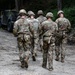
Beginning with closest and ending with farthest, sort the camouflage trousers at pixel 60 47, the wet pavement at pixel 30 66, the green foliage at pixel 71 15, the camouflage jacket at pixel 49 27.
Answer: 1. the wet pavement at pixel 30 66
2. the camouflage jacket at pixel 49 27
3. the camouflage trousers at pixel 60 47
4. the green foliage at pixel 71 15

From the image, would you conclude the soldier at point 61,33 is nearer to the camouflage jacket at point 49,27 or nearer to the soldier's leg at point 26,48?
the camouflage jacket at point 49,27

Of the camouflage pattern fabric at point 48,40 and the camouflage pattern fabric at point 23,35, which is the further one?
the camouflage pattern fabric at point 48,40

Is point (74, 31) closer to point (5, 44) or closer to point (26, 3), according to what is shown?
point (5, 44)

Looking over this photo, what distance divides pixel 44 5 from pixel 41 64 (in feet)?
76.2

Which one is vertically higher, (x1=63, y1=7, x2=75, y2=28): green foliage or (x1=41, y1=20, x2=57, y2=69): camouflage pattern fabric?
(x1=63, y1=7, x2=75, y2=28): green foliage

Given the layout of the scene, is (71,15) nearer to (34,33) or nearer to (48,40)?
(34,33)

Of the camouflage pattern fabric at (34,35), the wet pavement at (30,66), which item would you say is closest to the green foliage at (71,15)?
the wet pavement at (30,66)

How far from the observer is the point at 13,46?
22.0m

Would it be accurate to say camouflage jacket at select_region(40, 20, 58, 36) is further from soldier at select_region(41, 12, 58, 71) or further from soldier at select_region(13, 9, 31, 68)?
soldier at select_region(13, 9, 31, 68)

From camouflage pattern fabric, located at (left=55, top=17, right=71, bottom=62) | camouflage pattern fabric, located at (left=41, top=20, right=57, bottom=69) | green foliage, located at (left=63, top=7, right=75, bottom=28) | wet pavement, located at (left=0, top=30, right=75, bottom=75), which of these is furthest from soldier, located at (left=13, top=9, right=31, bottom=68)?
green foliage, located at (left=63, top=7, right=75, bottom=28)

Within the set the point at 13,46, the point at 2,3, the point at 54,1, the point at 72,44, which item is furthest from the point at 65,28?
the point at 2,3

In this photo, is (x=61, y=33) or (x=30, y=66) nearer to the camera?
(x=30, y=66)

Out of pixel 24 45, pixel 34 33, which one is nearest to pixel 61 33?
pixel 34 33

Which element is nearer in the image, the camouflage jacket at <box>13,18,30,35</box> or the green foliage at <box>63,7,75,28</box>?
the camouflage jacket at <box>13,18,30,35</box>
